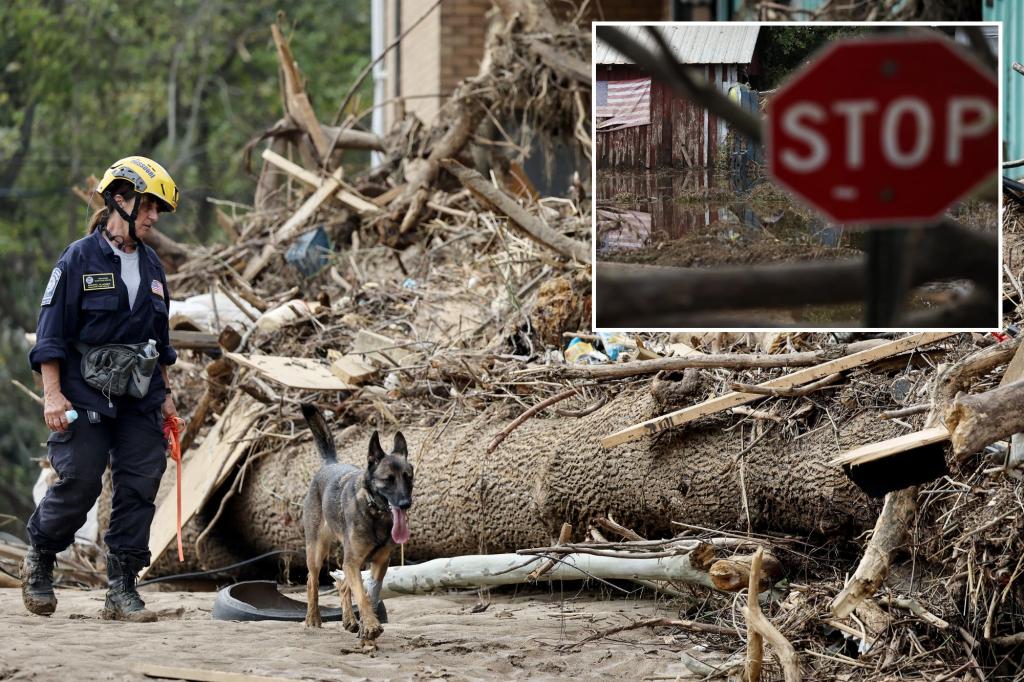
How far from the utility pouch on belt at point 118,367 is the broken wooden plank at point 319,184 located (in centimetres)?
511

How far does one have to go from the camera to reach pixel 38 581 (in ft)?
23.0

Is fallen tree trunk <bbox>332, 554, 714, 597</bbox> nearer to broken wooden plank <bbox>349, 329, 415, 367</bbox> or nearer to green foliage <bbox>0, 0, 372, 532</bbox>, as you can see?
broken wooden plank <bbox>349, 329, 415, 367</bbox>

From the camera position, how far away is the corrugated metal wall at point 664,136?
502 cm

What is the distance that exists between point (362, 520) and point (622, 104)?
2.46 metres

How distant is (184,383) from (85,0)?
2038cm

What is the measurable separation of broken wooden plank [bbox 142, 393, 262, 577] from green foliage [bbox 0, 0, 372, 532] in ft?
52.1

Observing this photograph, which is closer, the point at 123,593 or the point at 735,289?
the point at 735,289

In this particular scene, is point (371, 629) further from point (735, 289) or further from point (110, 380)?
point (735, 289)

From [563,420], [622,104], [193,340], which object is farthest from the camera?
[193,340]

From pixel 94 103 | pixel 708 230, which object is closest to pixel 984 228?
pixel 708 230

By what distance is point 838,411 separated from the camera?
6332 mm

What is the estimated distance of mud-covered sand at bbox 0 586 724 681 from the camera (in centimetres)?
567

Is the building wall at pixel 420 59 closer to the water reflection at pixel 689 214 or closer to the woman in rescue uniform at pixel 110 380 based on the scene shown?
the woman in rescue uniform at pixel 110 380

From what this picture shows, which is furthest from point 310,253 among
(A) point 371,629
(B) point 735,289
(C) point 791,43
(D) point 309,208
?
(B) point 735,289
